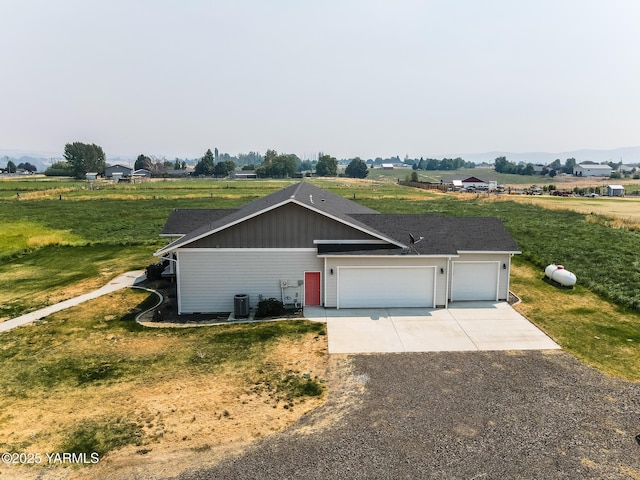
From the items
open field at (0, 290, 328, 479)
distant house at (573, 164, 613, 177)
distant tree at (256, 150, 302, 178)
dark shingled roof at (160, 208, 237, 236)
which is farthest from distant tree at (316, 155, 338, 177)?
open field at (0, 290, 328, 479)

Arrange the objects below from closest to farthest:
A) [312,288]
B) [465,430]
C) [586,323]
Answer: [465,430], [586,323], [312,288]

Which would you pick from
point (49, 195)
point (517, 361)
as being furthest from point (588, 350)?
point (49, 195)

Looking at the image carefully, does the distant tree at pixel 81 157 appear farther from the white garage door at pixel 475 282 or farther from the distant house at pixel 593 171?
the distant house at pixel 593 171

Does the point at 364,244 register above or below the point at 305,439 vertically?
above

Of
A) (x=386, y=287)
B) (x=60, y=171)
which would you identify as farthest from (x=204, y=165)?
(x=386, y=287)

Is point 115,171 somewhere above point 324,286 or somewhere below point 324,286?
above

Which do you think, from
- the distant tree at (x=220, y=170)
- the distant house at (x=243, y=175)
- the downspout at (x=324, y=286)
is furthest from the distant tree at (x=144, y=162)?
the downspout at (x=324, y=286)

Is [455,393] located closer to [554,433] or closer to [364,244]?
[554,433]

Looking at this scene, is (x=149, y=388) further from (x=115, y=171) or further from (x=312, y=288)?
(x=115, y=171)
